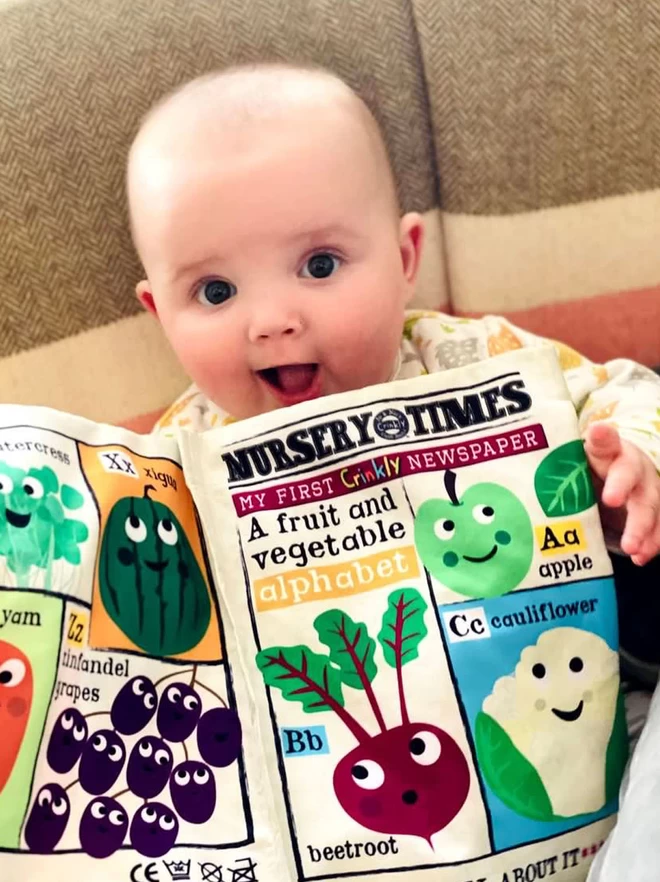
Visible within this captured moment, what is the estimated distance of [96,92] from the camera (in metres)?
0.76

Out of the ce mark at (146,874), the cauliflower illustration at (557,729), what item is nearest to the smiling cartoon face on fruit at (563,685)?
the cauliflower illustration at (557,729)

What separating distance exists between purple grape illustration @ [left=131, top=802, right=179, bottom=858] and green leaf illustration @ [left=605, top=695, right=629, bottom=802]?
0.27 m

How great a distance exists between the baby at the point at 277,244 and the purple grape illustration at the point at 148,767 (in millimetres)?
307

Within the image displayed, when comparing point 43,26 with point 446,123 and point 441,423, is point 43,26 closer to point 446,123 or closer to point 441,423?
point 446,123

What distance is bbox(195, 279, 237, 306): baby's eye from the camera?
0.70 m

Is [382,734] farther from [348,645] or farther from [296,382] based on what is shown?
[296,382]

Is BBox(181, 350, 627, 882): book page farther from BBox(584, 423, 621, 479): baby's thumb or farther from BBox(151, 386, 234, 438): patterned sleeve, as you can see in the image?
BBox(151, 386, 234, 438): patterned sleeve

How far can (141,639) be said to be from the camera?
54cm

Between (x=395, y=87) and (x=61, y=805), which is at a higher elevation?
(x=395, y=87)

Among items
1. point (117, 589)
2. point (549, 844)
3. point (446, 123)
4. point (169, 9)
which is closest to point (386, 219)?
point (446, 123)

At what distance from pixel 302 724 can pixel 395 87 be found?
0.59 meters

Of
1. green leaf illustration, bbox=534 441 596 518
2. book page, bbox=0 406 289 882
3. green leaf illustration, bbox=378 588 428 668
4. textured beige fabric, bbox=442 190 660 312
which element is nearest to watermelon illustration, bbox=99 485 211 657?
book page, bbox=0 406 289 882

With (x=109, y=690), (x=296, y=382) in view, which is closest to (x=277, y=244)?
(x=296, y=382)

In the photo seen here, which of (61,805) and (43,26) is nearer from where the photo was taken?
(61,805)
